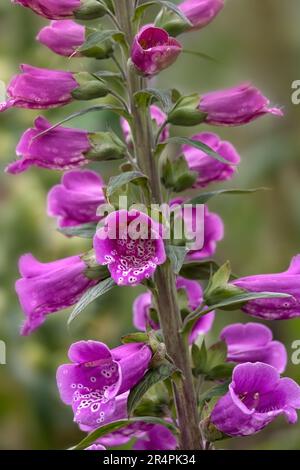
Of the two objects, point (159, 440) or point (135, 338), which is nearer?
point (135, 338)

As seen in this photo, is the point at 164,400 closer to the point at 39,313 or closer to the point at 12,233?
the point at 39,313

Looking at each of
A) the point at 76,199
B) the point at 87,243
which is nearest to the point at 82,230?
the point at 76,199

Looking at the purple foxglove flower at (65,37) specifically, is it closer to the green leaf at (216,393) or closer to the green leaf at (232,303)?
the green leaf at (232,303)

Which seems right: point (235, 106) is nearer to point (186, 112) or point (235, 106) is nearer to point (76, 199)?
point (186, 112)

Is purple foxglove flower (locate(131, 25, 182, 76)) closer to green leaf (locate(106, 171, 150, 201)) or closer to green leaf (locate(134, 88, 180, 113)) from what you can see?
green leaf (locate(134, 88, 180, 113))

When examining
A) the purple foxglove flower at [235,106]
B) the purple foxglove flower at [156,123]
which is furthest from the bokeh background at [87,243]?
the purple foxglove flower at [235,106]
